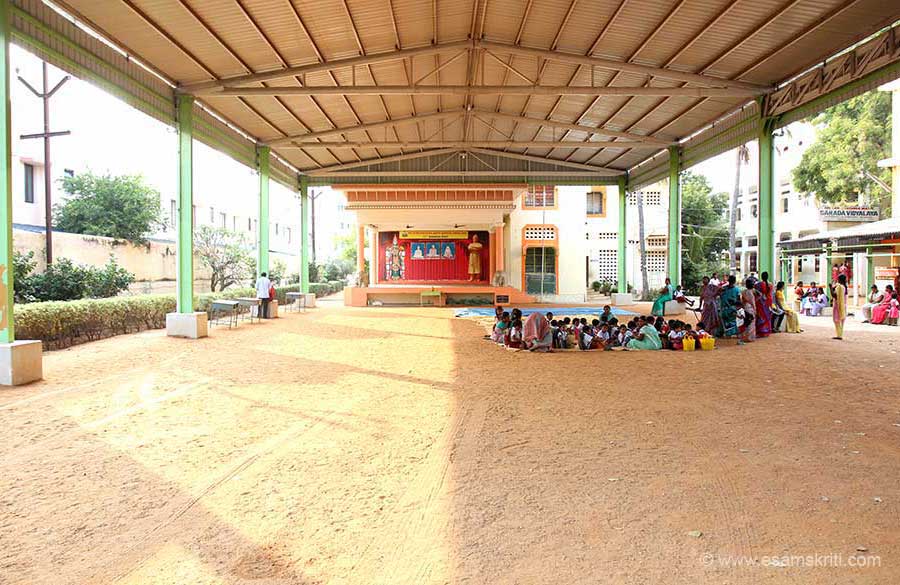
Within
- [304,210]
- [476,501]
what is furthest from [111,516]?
[304,210]

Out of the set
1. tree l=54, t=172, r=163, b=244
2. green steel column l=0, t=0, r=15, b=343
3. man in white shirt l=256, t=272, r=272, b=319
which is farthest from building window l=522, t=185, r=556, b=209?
green steel column l=0, t=0, r=15, b=343

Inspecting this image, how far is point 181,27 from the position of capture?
9.14 metres

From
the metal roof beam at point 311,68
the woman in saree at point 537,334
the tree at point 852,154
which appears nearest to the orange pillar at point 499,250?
the tree at point 852,154

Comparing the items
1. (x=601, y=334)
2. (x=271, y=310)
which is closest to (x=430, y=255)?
(x=271, y=310)

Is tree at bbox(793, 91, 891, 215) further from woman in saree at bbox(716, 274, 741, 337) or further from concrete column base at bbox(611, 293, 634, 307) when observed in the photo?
woman in saree at bbox(716, 274, 741, 337)

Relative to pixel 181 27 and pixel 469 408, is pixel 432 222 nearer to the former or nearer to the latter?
pixel 181 27

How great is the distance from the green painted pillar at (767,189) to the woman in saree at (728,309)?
1390mm

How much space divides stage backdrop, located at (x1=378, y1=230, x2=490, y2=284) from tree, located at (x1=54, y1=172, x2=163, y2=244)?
9061mm

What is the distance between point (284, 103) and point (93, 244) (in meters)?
8.09

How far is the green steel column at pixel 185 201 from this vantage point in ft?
37.8

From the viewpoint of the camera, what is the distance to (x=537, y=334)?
9766 millimetres

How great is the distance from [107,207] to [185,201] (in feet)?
30.3

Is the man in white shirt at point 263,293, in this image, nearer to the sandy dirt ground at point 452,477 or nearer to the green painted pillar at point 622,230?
the sandy dirt ground at point 452,477

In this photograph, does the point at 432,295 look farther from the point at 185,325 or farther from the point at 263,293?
the point at 185,325
